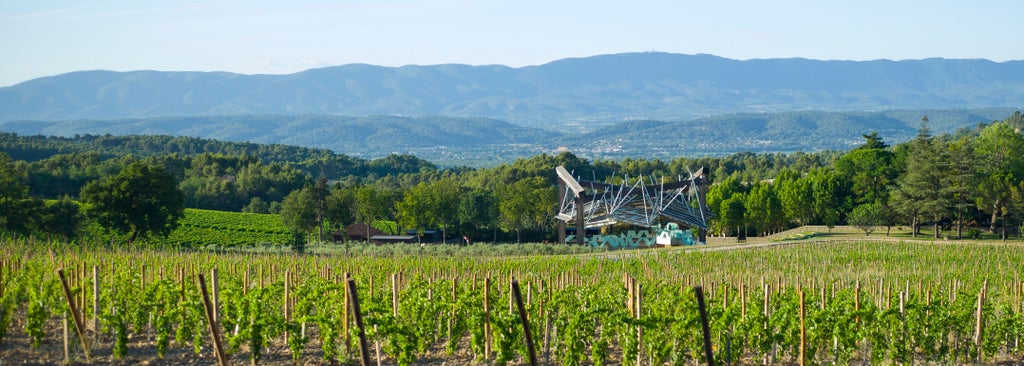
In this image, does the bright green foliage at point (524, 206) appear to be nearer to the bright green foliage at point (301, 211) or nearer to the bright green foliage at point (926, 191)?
the bright green foliage at point (301, 211)

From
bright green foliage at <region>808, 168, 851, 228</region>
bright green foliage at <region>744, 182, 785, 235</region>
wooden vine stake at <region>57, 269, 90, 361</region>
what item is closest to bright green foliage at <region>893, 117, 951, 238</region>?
bright green foliage at <region>808, 168, 851, 228</region>

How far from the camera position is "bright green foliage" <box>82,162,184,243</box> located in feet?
124

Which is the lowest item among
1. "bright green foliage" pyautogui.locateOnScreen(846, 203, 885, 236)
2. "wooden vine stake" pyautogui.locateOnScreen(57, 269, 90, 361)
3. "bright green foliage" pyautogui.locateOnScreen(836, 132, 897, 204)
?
"bright green foliage" pyautogui.locateOnScreen(846, 203, 885, 236)

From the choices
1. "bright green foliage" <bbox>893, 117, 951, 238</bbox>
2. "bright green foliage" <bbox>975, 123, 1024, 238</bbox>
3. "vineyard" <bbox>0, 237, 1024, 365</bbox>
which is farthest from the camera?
"bright green foliage" <bbox>975, 123, 1024, 238</bbox>

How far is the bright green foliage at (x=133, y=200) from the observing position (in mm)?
37938

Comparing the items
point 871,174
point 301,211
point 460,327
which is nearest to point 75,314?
point 460,327

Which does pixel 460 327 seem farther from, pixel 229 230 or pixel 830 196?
pixel 830 196

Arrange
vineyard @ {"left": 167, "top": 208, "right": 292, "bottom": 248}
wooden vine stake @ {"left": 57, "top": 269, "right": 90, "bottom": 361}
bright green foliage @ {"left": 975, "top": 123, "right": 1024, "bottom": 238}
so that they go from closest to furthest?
wooden vine stake @ {"left": 57, "top": 269, "right": 90, "bottom": 361} → bright green foliage @ {"left": 975, "top": 123, "right": 1024, "bottom": 238} → vineyard @ {"left": 167, "top": 208, "right": 292, "bottom": 248}

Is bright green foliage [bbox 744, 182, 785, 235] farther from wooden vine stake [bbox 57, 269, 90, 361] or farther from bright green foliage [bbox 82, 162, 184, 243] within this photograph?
wooden vine stake [bbox 57, 269, 90, 361]

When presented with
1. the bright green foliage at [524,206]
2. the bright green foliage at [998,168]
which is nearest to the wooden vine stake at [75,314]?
the bright green foliage at [524,206]

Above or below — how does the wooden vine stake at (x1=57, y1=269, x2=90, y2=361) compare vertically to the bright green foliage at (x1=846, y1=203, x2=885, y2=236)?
above

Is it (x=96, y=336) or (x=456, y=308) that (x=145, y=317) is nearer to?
(x=96, y=336)

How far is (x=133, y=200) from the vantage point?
125 feet

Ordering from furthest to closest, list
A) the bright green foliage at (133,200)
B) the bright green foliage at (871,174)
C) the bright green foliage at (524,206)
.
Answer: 1. the bright green foliage at (871,174)
2. the bright green foliage at (524,206)
3. the bright green foliage at (133,200)
